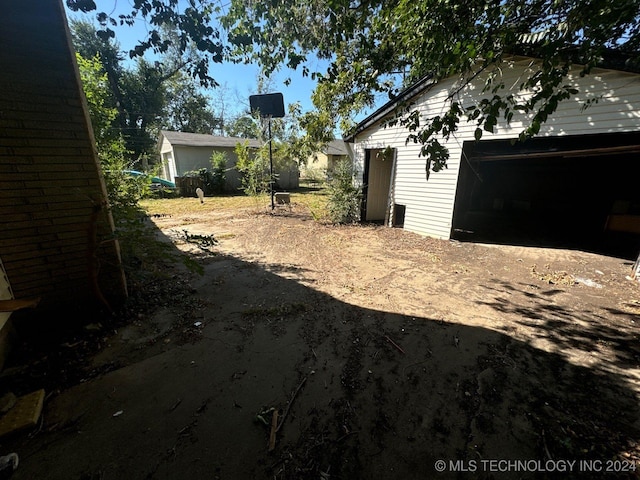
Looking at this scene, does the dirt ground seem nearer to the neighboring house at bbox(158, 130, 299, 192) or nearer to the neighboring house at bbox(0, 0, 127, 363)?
the neighboring house at bbox(0, 0, 127, 363)

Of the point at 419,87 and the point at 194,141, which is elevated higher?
the point at 419,87

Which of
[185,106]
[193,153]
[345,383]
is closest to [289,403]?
[345,383]

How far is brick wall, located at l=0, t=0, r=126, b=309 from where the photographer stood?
2.30 metres

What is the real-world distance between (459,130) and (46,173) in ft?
24.3

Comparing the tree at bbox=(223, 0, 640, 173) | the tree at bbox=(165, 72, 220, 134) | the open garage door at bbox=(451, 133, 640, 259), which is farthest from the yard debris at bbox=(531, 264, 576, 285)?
the tree at bbox=(165, 72, 220, 134)

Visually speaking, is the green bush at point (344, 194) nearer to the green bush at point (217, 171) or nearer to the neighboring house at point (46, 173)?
the neighboring house at point (46, 173)

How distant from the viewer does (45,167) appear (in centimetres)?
250

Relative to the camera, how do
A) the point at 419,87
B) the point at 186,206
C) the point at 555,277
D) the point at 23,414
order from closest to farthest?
1. the point at 23,414
2. the point at 555,277
3. the point at 419,87
4. the point at 186,206

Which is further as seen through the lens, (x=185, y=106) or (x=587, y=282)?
(x=185, y=106)

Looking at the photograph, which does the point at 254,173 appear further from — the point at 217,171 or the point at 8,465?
the point at 8,465

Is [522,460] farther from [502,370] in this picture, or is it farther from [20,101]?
[20,101]

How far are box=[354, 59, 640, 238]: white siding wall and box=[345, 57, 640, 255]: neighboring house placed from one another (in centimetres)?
2

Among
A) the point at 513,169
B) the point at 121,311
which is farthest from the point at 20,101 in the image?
the point at 513,169

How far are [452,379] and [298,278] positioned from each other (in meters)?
2.83
